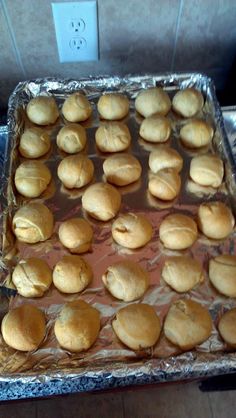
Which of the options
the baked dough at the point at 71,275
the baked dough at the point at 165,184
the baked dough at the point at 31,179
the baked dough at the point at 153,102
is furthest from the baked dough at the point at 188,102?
the baked dough at the point at 71,275

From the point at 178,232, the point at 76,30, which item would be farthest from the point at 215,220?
the point at 76,30

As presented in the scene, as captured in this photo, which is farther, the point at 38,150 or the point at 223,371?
the point at 38,150

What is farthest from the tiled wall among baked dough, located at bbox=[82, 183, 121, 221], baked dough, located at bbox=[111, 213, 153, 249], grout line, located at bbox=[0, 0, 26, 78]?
baked dough, located at bbox=[111, 213, 153, 249]

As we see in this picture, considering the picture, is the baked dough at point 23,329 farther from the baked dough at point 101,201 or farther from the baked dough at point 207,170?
the baked dough at point 207,170

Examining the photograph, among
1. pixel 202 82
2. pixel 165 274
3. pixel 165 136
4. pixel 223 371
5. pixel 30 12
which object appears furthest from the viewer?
pixel 202 82

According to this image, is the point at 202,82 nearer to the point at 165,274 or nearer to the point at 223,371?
the point at 165,274

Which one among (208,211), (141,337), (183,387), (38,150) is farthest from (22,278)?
(183,387)

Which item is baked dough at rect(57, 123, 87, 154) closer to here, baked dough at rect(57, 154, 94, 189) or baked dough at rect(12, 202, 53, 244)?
baked dough at rect(57, 154, 94, 189)
